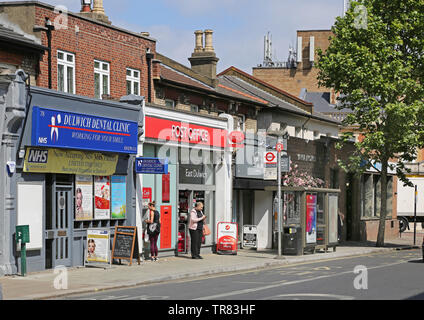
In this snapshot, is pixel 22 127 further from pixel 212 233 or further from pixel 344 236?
pixel 344 236

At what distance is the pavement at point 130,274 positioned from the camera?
15.9 metres

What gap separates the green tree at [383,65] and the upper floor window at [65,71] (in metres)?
13.3

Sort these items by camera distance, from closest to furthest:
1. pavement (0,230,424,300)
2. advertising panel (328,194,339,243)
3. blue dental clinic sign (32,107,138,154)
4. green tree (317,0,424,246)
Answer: pavement (0,230,424,300) < blue dental clinic sign (32,107,138,154) < advertising panel (328,194,339,243) < green tree (317,0,424,246)

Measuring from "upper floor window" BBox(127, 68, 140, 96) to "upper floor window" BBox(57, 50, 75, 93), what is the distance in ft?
10.3

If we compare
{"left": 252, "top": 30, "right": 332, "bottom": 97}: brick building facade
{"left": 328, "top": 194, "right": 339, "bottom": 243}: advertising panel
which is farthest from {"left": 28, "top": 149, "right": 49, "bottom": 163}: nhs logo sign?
{"left": 252, "top": 30, "right": 332, "bottom": 97}: brick building facade

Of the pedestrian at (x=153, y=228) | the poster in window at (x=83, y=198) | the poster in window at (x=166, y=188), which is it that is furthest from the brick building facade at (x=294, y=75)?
the poster in window at (x=83, y=198)

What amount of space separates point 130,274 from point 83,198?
130 inches

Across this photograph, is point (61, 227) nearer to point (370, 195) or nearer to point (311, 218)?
point (311, 218)

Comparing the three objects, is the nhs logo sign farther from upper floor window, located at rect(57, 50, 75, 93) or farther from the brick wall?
upper floor window, located at rect(57, 50, 75, 93)

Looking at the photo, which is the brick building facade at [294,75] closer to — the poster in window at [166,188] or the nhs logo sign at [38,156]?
the poster in window at [166,188]

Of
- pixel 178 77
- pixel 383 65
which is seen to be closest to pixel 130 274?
pixel 178 77

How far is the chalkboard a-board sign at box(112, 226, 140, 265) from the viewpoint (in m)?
21.3
